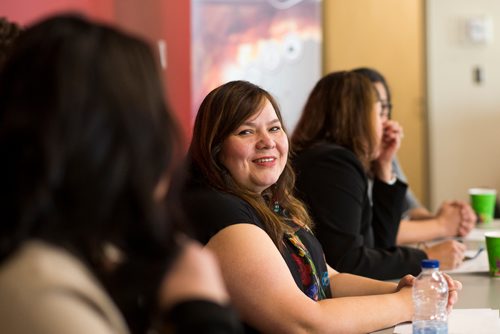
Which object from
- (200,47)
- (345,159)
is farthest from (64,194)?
(200,47)

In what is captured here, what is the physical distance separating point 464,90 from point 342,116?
2928 mm

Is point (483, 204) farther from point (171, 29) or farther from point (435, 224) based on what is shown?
point (171, 29)

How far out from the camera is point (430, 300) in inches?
67.3

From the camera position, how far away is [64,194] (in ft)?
2.68

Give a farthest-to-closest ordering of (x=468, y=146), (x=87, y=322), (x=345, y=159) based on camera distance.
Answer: (x=468, y=146) → (x=345, y=159) → (x=87, y=322)

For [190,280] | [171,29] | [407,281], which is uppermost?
Answer: [171,29]

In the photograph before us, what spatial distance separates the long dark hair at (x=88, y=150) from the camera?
0.81 meters

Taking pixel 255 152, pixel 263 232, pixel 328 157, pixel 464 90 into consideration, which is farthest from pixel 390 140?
pixel 464 90

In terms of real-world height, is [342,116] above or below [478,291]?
above

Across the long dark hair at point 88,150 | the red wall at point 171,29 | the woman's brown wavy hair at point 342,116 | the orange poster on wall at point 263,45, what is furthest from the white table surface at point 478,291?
the orange poster on wall at point 263,45

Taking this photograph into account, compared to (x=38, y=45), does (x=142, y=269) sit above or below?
below

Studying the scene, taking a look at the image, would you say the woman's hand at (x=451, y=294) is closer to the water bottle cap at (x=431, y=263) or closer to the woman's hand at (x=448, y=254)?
the water bottle cap at (x=431, y=263)

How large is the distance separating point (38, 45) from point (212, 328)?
353 mm

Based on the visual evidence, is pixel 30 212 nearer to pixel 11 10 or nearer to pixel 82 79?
Answer: pixel 82 79
